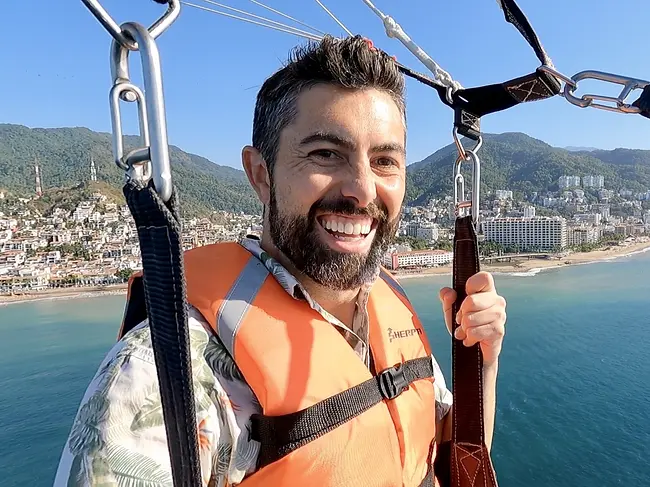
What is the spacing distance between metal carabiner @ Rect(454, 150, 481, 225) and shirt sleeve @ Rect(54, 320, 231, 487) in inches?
36.1

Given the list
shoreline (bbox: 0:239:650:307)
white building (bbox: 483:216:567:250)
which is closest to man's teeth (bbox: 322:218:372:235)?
shoreline (bbox: 0:239:650:307)

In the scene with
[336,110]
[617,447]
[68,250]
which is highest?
[336,110]

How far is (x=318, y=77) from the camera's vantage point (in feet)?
3.66

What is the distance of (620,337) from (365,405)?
80.5 ft

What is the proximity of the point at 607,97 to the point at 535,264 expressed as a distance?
51.0 m

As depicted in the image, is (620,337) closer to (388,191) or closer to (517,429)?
(517,429)

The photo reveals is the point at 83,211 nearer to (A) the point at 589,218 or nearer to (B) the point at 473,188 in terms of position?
(B) the point at 473,188

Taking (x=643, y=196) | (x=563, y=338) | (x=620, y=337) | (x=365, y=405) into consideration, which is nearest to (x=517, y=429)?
(x=563, y=338)

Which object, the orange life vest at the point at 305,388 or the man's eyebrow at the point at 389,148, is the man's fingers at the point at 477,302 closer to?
the orange life vest at the point at 305,388

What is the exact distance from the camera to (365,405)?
1.10 meters

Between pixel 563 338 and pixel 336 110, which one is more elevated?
pixel 336 110

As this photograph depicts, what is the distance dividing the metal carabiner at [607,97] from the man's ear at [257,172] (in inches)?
29.2

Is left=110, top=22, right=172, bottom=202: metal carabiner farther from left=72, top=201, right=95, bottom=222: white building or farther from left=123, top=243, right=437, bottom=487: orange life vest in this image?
left=72, top=201, right=95, bottom=222: white building

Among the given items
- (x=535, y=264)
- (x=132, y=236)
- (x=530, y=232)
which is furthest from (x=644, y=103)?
(x=530, y=232)
